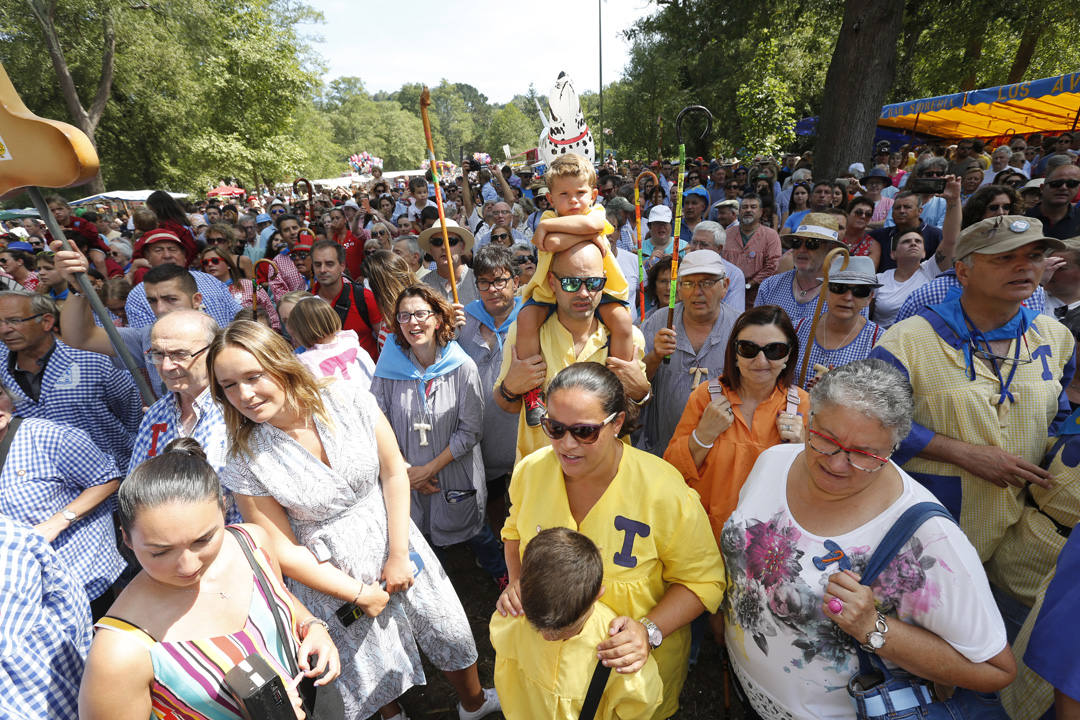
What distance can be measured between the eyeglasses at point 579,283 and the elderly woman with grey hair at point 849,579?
4.12ft

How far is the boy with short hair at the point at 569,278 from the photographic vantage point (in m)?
2.73

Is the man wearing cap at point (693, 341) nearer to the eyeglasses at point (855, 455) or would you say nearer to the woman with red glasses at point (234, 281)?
the eyeglasses at point (855, 455)

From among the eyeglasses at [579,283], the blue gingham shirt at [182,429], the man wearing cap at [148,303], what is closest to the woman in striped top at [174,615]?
the blue gingham shirt at [182,429]

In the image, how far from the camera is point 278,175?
28359mm

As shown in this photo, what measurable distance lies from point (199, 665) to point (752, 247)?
633 cm

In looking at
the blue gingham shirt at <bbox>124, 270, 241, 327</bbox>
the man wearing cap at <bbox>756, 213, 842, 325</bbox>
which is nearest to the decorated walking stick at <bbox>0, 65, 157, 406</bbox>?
the blue gingham shirt at <bbox>124, 270, 241, 327</bbox>

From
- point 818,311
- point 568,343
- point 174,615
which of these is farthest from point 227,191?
point 818,311

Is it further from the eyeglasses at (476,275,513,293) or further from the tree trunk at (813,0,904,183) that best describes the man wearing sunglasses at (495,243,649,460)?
the tree trunk at (813,0,904,183)

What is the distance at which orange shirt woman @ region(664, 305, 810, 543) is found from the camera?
2471 mm

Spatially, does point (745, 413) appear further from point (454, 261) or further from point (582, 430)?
point (454, 261)

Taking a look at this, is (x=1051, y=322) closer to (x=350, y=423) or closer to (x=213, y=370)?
(x=350, y=423)

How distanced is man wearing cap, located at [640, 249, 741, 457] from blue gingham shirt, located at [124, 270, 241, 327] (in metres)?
3.55

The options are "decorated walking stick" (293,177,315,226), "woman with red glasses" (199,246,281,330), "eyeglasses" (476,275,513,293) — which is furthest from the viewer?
"decorated walking stick" (293,177,315,226)

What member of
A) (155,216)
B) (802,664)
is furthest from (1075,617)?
(155,216)
